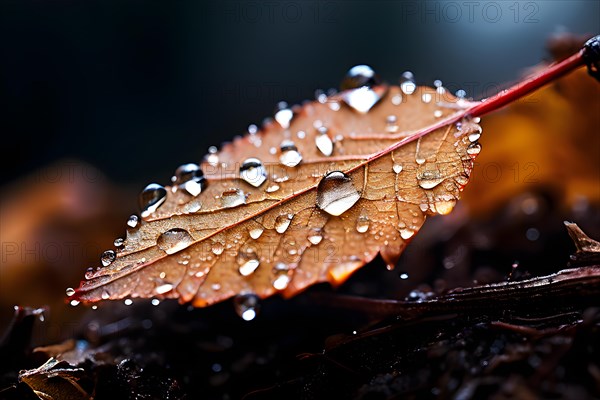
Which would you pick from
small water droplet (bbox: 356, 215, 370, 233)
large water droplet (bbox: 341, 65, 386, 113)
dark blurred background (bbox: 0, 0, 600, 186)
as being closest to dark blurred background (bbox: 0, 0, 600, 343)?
dark blurred background (bbox: 0, 0, 600, 186)

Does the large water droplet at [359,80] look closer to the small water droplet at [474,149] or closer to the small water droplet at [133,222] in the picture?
the small water droplet at [474,149]

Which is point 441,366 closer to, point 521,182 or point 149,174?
point 521,182

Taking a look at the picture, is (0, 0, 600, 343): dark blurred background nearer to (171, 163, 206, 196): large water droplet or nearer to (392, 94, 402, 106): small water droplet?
(171, 163, 206, 196): large water droplet

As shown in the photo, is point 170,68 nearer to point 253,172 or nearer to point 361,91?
point 361,91

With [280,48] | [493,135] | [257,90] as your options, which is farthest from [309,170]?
[280,48]

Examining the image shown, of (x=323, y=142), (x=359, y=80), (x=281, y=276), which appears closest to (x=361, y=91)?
(x=359, y=80)

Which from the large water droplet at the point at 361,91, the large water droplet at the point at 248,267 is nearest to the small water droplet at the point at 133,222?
the large water droplet at the point at 248,267
